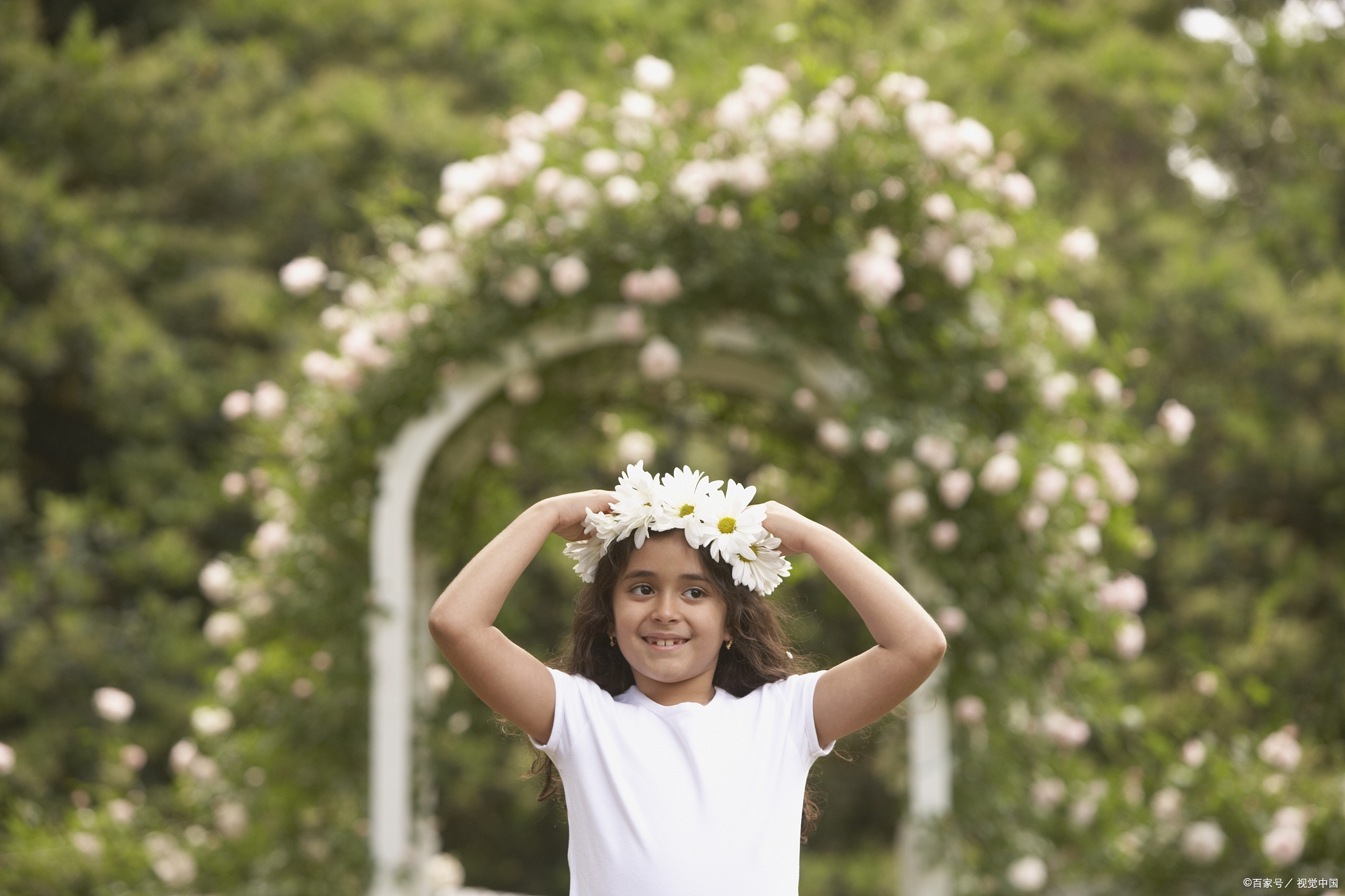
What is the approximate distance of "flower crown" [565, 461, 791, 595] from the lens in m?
1.48

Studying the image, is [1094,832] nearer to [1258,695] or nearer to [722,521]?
[1258,695]

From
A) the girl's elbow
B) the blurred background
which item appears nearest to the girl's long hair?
the girl's elbow

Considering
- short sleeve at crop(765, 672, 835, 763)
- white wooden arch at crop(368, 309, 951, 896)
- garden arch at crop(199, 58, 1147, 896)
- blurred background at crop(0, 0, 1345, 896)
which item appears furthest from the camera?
blurred background at crop(0, 0, 1345, 896)

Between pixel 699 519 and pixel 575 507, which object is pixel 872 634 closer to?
pixel 699 519

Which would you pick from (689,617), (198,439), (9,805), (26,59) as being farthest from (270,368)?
(689,617)

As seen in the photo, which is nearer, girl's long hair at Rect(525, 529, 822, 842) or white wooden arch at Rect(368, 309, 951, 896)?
girl's long hair at Rect(525, 529, 822, 842)

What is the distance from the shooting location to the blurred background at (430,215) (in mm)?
6266

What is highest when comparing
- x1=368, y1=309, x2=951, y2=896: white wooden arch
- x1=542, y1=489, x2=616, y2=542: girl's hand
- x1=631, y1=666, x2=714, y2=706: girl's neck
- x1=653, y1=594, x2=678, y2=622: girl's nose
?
x1=368, y1=309, x2=951, y2=896: white wooden arch

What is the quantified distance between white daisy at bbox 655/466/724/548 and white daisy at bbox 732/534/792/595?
6 centimetres

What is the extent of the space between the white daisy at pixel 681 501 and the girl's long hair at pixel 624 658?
91mm

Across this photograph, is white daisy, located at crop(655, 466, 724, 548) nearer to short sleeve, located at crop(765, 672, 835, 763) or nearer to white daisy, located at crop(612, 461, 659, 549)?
white daisy, located at crop(612, 461, 659, 549)

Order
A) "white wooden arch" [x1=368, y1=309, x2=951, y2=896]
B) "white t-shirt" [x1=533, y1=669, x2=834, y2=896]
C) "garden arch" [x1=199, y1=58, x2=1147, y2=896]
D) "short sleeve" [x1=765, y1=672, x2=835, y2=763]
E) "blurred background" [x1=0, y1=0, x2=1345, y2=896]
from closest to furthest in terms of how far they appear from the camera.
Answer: "white t-shirt" [x1=533, y1=669, x2=834, y2=896] < "short sleeve" [x1=765, y1=672, x2=835, y2=763] < "garden arch" [x1=199, y1=58, x2=1147, y2=896] < "white wooden arch" [x1=368, y1=309, x2=951, y2=896] < "blurred background" [x1=0, y1=0, x2=1345, y2=896]

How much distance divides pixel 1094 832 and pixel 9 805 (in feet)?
11.9

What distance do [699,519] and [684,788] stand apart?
11.7 inches
